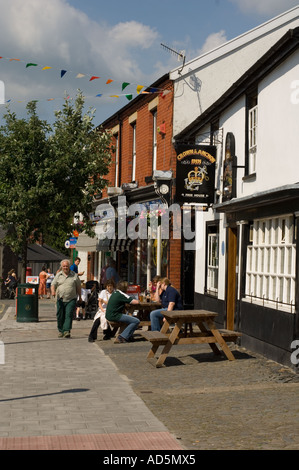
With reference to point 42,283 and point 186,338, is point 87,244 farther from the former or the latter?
point 186,338

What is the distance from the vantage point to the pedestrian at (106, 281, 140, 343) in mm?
14898

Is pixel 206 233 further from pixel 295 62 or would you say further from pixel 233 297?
pixel 295 62

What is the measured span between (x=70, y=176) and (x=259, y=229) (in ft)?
33.0

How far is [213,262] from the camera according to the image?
17125 mm

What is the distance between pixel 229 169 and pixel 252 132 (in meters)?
1.26

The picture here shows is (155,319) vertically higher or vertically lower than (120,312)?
lower

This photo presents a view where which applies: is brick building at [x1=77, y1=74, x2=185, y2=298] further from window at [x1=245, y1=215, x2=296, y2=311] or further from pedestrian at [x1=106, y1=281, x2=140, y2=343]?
window at [x1=245, y1=215, x2=296, y2=311]

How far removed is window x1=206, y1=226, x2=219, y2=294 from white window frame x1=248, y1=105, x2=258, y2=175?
2.91 m

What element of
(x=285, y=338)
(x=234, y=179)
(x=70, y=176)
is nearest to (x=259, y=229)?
(x=234, y=179)

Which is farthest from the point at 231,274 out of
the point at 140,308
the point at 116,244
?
the point at 116,244

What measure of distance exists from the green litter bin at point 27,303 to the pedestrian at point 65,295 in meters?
3.87

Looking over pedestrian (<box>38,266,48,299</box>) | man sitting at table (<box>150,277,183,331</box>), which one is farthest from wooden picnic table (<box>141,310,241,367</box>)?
pedestrian (<box>38,266,48,299</box>)

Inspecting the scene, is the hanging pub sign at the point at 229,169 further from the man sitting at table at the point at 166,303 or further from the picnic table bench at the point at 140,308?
the picnic table bench at the point at 140,308

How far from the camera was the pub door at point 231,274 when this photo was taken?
603 inches
